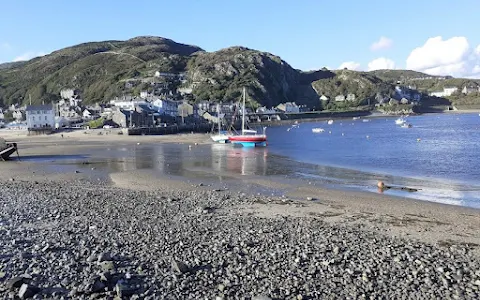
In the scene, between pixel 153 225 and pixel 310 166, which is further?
pixel 310 166

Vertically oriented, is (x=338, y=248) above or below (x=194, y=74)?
below

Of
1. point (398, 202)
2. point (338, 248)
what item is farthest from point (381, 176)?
point (338, 248)

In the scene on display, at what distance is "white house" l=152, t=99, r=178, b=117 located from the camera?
10544 centimetres

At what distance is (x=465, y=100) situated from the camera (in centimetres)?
19312

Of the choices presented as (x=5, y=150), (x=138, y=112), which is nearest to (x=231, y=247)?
(x=5, y=150)

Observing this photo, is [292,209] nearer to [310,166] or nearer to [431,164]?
[310,166]

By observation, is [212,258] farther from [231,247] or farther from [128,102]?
[128,102]

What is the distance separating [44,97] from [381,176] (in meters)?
160

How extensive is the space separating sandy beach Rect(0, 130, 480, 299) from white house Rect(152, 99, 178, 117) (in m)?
89.3

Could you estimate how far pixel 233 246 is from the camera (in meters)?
9.51

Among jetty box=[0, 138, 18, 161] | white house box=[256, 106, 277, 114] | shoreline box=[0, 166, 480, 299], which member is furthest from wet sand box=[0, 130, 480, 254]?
white house box=[256, 106, 277, 114]

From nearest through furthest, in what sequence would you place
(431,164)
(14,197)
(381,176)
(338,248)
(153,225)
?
(338,248) < (153,225) < (14,197) < (381,176) < (431,164)

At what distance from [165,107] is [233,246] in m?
101

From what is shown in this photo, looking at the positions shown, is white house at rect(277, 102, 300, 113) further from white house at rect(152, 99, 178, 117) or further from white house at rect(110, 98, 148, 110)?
white house at rect(110, 98, 148, 110)
